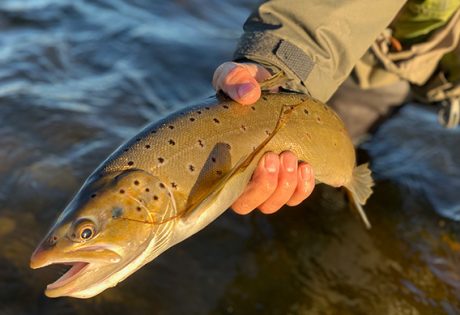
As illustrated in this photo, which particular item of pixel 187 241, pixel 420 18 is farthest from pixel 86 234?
pixel 420 18

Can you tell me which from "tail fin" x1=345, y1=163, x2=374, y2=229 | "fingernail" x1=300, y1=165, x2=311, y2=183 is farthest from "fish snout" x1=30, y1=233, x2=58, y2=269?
"tail fin" x1=345, y1=163, x2=374, y2=229

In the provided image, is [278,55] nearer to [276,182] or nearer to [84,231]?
[276,182]

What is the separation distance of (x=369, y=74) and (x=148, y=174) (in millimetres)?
2794

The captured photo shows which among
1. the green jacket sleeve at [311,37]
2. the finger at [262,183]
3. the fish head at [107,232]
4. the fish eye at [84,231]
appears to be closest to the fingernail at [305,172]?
the finger at [262,183]

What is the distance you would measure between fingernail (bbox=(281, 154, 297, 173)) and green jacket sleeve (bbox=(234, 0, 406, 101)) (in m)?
0.49

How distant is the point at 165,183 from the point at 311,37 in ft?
4.38

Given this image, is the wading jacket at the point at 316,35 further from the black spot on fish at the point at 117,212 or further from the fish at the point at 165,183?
the black spot on fish at the point at 117,212

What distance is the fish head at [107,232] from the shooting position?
220cm

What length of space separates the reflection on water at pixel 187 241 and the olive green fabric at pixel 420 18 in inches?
52.9

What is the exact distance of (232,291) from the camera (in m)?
3.82

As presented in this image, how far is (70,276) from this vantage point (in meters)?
2.21

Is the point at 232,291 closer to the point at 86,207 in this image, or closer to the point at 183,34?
the point at 86,207

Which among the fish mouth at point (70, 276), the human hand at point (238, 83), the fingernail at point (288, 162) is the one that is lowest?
the fish mouth at point (70, 276)

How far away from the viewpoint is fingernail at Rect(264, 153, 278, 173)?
265 cm
